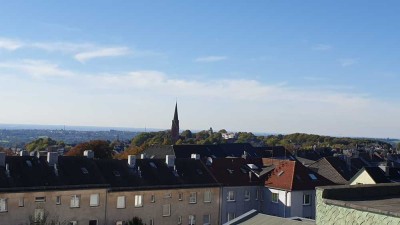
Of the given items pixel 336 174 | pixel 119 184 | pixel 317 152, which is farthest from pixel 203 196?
pixel 317 152

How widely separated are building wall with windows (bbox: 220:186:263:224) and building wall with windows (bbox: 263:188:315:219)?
166 centimetres

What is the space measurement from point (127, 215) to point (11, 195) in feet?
31.7

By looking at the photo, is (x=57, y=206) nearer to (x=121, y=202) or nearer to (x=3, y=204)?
(x=3, y=204)

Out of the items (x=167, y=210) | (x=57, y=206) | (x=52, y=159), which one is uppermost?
(x=52, y=159)

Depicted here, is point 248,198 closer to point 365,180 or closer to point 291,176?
point 291,176

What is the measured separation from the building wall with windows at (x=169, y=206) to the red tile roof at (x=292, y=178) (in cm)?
583

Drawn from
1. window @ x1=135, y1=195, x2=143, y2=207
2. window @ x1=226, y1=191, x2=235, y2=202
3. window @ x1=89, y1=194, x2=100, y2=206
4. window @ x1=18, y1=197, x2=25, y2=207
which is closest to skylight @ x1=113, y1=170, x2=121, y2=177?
window @ x1=135, y1=195, x2=143, y2=207

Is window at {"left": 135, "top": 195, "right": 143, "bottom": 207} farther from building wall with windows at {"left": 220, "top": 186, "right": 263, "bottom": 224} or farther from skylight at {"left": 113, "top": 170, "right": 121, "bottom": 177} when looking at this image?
building wall with windows at {"left": 220, "top": 186, "right": 263, "bottom": 224}

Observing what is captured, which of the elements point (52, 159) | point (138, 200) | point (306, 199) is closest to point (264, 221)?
point (138, 200)

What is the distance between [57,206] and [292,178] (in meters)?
21.1

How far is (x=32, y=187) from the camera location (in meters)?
40.0

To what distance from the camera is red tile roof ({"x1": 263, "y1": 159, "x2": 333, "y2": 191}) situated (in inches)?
1950

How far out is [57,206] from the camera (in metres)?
41.1

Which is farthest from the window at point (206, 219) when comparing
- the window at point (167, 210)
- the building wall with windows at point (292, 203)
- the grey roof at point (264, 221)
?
the grey roof at point (264, 221)
